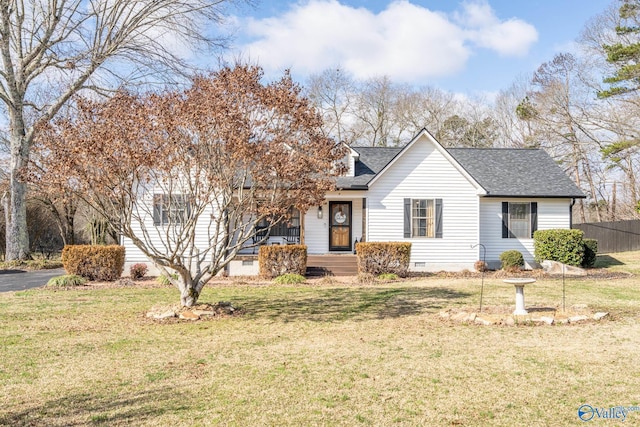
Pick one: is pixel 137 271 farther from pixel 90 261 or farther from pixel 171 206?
pixel 171 206

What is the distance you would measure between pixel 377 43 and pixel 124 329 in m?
19.0

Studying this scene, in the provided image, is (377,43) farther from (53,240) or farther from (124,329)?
(53,240)

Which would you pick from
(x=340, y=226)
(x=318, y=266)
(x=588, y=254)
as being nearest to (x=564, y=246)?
(x=588, y=254)

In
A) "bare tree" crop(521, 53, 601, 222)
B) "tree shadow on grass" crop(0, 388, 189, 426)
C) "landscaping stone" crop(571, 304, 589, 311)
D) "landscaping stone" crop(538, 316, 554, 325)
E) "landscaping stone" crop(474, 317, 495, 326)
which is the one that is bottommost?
"tree shadow on grass" crop(0, 388, 189, 426)

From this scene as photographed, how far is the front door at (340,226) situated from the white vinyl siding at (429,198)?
1480mm

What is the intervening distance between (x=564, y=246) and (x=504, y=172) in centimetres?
387

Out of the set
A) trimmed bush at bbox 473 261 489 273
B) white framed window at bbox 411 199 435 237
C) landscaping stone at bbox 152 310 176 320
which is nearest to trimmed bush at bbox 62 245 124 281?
landscaping stone at bbox 152 310 176 320

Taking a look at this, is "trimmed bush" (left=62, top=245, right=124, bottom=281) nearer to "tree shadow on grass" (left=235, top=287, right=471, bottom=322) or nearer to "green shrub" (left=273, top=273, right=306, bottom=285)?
"green shrub" (left=273, top=273, right=306, bottom=285)

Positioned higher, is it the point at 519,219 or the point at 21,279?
the point at 519,219

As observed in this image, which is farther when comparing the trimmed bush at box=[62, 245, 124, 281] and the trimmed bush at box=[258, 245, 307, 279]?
the trimmed bush at box=[258, 245, 307, 279]

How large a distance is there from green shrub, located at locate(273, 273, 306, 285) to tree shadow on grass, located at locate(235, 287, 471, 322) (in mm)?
1601

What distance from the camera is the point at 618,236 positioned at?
26234mm

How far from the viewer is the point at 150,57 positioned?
19.3m

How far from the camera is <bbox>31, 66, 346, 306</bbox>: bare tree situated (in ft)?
24.9
